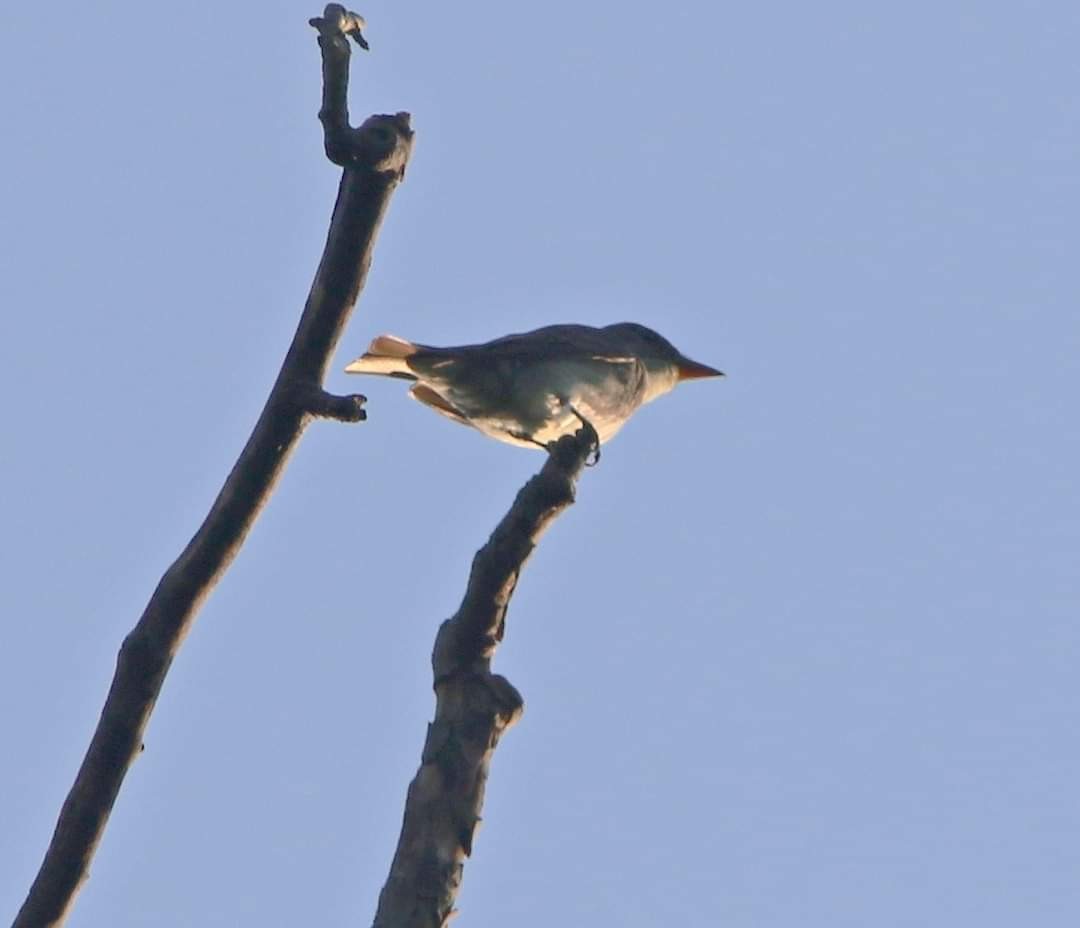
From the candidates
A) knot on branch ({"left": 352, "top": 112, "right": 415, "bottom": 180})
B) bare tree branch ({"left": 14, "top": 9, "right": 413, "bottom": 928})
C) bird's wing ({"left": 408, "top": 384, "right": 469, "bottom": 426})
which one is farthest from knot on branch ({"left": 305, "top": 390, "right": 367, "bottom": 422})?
bird's wing ({"left": 408, "top": 384, "right": 469, "bottom": 426})

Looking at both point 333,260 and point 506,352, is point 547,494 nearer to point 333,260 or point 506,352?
point 333,260

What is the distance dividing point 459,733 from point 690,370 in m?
6.14

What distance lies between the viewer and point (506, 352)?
24.0ft

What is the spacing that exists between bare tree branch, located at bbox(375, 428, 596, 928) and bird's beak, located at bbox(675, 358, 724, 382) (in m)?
5.29

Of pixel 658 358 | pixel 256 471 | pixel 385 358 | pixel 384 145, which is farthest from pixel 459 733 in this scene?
pixel 658 358

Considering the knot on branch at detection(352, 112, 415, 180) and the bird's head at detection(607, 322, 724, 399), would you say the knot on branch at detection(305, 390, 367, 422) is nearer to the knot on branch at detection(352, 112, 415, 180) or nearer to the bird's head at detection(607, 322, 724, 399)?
the knot on branch at detection(352, 112, 415, 180)

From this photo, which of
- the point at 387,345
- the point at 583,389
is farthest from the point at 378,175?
the point at 583,389

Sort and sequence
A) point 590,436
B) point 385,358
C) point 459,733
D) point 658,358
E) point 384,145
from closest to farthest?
point 459,733
point 384,145
point 590,436
point 385,358
point 658,358

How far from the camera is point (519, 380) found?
289 inches

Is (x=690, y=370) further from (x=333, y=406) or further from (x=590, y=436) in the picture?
(x=333, y=406)

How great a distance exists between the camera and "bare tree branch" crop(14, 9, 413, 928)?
307cm

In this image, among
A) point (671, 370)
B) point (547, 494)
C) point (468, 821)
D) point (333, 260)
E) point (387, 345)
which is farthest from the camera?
point (671, 370)

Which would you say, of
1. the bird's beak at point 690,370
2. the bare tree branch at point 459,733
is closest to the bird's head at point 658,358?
the bird's beak at point 690,370

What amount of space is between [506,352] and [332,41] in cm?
397
